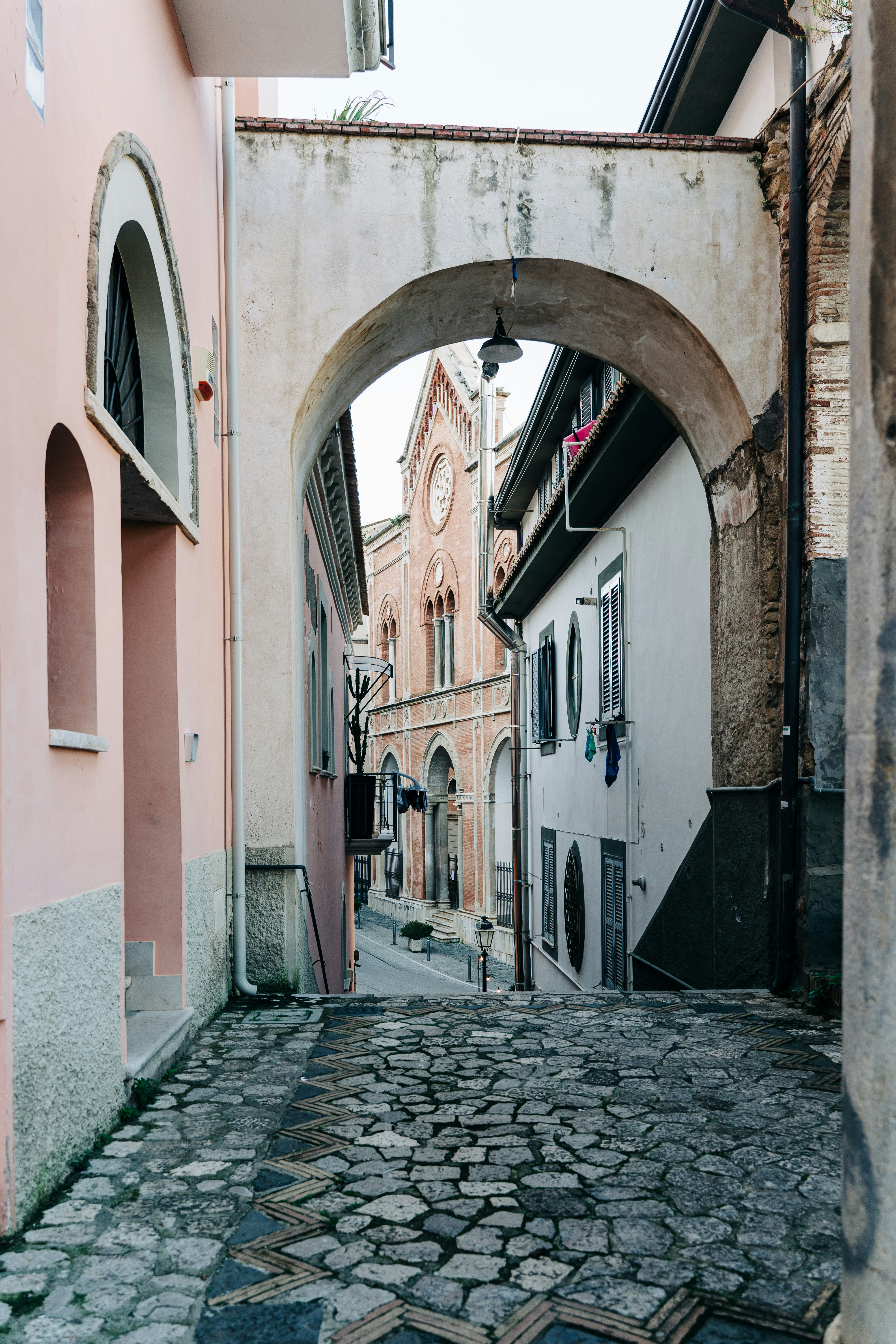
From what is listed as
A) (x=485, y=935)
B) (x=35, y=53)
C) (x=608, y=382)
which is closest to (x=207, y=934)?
(x=35, y=53)

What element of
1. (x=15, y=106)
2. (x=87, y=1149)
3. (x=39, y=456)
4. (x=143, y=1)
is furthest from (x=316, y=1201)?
(x=143, y=1)

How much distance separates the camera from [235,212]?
7.01m

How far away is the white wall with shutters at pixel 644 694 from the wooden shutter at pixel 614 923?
0.08 metres

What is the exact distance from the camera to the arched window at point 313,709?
10352mm

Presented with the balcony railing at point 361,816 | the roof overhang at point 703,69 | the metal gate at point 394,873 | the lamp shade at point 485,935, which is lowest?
the metal gate at point 394,873

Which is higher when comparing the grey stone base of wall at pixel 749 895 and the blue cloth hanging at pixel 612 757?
the blue cloth hanging at pixel 612 757

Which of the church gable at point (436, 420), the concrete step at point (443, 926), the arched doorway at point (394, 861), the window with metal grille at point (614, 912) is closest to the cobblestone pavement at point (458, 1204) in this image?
the window with metal grille at point (614, 912)

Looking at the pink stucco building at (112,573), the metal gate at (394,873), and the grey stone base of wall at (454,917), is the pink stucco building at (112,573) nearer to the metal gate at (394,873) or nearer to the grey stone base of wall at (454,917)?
the grey stone base of wall at (454,917)

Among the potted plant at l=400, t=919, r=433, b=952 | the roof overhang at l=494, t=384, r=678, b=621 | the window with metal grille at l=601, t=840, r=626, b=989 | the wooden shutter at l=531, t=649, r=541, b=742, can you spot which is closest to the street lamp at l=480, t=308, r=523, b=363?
the roof overhang at l=494, t=384, r=678, b=621

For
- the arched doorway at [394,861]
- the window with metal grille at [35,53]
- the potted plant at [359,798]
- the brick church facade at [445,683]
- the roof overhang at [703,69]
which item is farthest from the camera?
the arched doorway at [394,861]

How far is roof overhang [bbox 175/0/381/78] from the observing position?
557 cm

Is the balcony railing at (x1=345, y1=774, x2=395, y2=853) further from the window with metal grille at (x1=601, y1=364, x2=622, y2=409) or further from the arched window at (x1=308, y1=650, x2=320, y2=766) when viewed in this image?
the window with metal grille at (x1=601, y1=364, x2=622, y2=409)

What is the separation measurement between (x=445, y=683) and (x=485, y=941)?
12412 millimetres

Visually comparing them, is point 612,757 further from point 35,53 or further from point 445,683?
point 445,683
